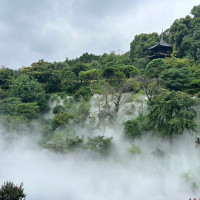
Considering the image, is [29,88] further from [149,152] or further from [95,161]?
[149,152]

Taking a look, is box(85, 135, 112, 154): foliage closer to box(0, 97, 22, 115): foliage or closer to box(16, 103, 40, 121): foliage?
box(16, 103, 40, 121): foliage

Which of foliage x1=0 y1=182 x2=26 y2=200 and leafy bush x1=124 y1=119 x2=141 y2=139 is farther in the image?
leafy bush x1=124 y1=119 x2=141 y2=139

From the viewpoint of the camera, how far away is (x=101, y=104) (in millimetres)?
16000

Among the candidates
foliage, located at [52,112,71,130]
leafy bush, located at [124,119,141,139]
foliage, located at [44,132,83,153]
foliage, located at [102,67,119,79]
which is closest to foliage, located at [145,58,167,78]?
foliage, located at [102,67,119,79]

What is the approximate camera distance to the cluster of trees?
41.0 feet

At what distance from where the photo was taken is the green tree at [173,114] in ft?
38.8

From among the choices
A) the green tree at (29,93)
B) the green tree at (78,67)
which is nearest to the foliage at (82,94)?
the green tree at (29,93)

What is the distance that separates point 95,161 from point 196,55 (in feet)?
57.9

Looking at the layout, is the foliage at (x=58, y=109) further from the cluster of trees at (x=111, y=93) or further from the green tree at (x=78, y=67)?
the green tree at (x=78, y=67)

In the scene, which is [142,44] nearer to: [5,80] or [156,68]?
[156,68]

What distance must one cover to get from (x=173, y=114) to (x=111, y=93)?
17.4 feet

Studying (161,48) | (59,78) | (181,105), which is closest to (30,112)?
(59,78)

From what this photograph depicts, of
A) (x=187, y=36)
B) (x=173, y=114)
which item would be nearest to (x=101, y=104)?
(x=173, y=114)

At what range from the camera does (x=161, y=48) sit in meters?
26.7
